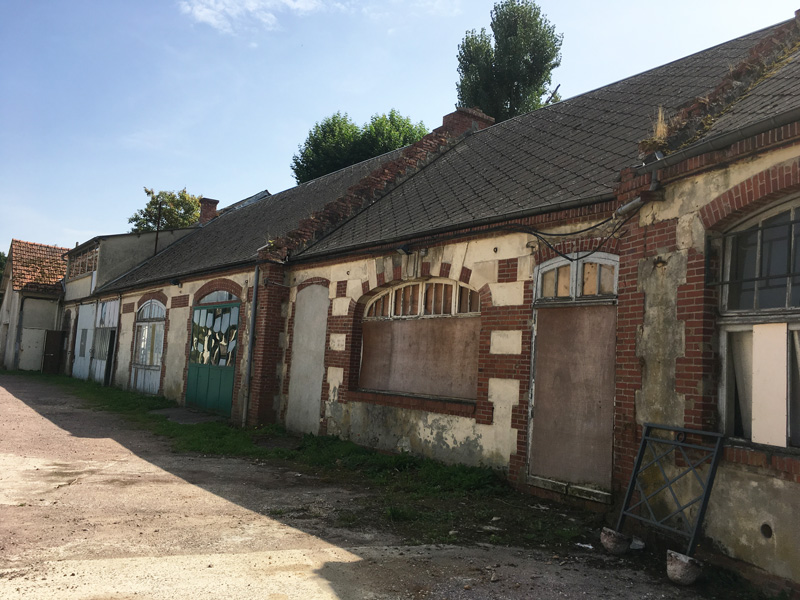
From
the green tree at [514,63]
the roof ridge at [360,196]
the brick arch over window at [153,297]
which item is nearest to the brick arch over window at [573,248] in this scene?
the roof ridge at [360,196]

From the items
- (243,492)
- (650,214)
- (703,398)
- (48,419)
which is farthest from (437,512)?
(48,419)

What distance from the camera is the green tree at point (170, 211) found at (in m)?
36.2

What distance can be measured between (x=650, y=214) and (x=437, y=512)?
3893 millimetres

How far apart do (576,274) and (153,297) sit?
589 inches

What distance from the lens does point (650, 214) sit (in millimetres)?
6133

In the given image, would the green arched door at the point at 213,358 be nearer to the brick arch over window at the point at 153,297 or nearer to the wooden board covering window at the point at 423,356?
the brick arch over window at the point at 153,297

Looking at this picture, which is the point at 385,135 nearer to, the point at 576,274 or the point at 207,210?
the point at 207,210

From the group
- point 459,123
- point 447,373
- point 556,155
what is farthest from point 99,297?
point 556,155

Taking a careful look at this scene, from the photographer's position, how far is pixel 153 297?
18500mm

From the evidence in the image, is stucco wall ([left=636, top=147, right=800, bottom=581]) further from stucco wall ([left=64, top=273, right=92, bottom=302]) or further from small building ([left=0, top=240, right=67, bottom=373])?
small building ([left=0, top=240, right=67, bottom=373])

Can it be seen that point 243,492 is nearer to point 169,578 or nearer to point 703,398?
point 169,578

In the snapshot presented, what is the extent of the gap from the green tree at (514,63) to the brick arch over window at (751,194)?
26519 mm

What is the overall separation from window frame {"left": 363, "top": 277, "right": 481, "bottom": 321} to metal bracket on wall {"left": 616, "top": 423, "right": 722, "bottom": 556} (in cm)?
343

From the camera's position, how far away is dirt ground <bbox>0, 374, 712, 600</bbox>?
4316 millimetres
